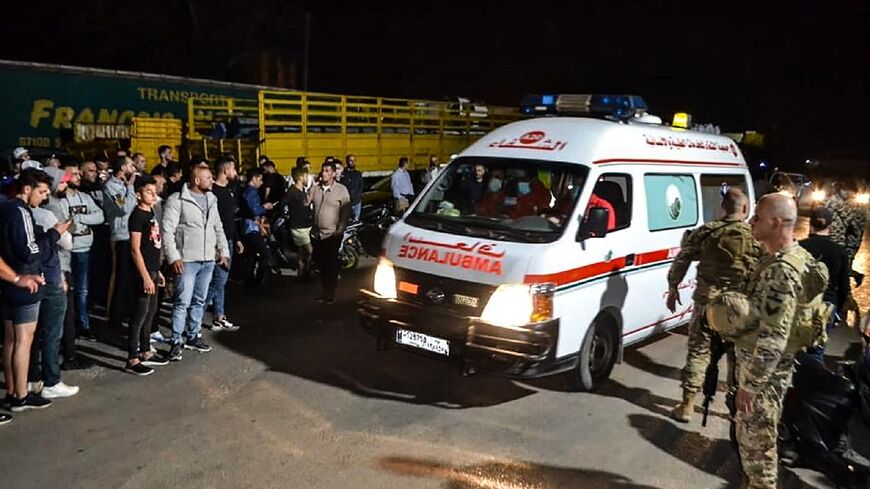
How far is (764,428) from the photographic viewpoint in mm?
3537

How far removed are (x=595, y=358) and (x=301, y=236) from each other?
4.76m

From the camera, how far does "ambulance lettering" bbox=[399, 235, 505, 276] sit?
5.22 metres

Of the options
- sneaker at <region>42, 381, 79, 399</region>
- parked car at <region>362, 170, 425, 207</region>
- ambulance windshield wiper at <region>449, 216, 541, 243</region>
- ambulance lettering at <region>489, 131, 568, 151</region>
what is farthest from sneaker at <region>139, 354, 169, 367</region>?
parked car at <region>362, 170, 425, 207</region>

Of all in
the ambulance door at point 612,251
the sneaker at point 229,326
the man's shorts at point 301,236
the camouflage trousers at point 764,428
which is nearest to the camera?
the camouflage trousers at point 764,428

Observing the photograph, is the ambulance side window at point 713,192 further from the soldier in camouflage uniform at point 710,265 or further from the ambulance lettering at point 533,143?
the ambulance lettering at point 533,143

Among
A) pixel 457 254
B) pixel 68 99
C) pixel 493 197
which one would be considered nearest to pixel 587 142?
pixel 493 197

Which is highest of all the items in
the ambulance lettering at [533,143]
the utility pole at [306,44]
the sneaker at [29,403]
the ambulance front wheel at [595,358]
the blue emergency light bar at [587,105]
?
the utility pole at [306,44]

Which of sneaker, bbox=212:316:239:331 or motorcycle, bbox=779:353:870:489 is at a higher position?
motorcycle, bbox=779:353:870:489

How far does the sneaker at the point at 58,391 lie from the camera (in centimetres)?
533

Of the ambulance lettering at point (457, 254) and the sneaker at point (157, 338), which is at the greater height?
the ambulance lettering at point (457, 254)

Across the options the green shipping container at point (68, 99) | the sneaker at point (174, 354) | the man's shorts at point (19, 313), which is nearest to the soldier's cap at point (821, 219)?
the sneaker at point (174, 354)

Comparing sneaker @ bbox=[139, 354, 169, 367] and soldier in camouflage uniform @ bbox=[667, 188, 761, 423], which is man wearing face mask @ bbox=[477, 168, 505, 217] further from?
sneaker @ bbox=[139, 354, 169, 367]

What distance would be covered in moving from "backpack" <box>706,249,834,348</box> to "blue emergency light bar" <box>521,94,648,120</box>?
3.78 metres

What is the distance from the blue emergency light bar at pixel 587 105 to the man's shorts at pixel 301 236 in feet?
10.8
